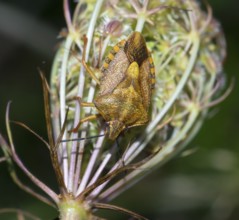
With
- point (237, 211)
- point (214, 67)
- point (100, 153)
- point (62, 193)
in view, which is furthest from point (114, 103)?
point (237, 211)

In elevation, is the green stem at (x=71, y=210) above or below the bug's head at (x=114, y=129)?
below

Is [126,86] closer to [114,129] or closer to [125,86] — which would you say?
[125,86]

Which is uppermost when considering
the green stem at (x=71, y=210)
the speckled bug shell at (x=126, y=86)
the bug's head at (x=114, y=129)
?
the speckled bug shell at (x=126, y=86)

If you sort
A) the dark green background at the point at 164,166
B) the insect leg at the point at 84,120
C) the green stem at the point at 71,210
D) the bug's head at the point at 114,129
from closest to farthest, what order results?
the green stem at the point at 71,210
the bug's head at the point at 114,129
the insect leg at the point at 84,120
the dark green background at the point at 164,166

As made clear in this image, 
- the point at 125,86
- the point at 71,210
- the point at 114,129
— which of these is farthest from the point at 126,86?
the point at 71,210

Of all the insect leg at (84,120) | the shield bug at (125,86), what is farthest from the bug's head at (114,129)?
the insect leg at (84,120)

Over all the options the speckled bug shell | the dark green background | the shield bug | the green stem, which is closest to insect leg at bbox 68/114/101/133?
the shield bug

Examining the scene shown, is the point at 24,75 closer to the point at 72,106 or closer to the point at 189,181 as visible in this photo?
the point at 189,181

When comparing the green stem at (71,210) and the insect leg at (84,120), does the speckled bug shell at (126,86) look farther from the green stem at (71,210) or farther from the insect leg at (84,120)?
the green stem at (71,210)
